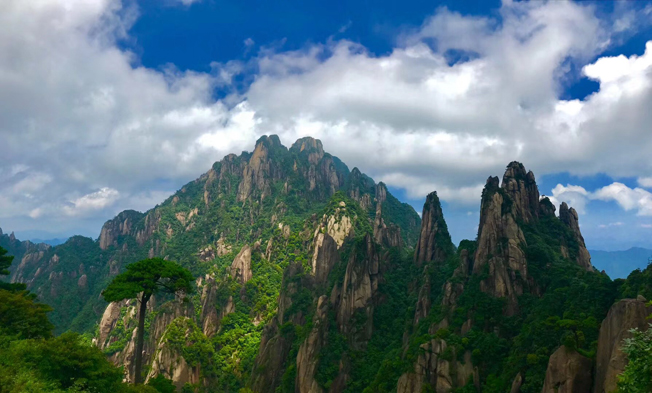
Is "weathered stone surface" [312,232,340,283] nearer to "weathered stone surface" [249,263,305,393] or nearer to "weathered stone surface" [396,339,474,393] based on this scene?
"weathered stone surface" [249,263,305,393]

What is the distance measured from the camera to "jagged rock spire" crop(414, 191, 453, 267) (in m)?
85.6

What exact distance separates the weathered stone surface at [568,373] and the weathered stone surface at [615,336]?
3.64 feet

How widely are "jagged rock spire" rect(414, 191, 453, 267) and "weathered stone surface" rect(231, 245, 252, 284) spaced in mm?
70064

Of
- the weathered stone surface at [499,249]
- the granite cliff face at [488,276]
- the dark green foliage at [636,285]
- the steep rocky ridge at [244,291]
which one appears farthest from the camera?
the steep rocky ridge at [244,291]

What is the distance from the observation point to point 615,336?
30.6 metres

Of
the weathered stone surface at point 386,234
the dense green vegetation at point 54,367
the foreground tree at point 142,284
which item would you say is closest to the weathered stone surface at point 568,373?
the dense green vegetation at point 54,367

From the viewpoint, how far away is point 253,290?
131500mm

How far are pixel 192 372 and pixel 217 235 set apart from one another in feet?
354

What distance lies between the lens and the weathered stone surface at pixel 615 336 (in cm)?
2820

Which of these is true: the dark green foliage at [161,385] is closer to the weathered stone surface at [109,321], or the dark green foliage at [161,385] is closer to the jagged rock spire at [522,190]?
the jagged rock spire at [522,190]

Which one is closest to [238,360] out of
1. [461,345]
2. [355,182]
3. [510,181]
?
[461,345]

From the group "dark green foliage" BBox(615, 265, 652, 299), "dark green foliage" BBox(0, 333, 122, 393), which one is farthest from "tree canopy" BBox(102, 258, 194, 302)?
"dark green foliage" BBox(615, 265, 652, 299)

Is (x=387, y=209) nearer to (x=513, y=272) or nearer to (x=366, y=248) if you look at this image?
(x=366, y=248)

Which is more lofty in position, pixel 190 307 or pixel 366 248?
pixel 366 248
